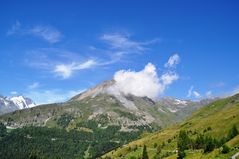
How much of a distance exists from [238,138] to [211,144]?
1471cm

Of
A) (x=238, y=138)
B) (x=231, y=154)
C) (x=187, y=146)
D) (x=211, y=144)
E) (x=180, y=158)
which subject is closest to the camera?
(x=231, y=154)

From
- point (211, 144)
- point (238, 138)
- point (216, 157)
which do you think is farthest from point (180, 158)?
point (216, 157)

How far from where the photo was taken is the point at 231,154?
106m

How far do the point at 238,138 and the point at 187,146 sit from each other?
193 feet

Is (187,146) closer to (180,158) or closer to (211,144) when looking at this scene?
(180,158)

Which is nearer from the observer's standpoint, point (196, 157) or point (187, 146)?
point (196, 157)

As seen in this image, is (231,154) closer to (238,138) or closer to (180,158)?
(238,138)

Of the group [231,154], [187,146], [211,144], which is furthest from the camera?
[187,146]

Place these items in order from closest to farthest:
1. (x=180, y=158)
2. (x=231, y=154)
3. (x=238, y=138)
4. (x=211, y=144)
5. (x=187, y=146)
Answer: (x=231, y=154) < (x=238, y=138) < (x=211, y=144) < (x=180, y=158) < (x=187, y=146)

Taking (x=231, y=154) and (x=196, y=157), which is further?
(x=196, y=157)

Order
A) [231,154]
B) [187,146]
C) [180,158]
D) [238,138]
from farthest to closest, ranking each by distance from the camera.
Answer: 1. [187,146]
2. [180,158]
3. [238,138]
4. [231,154]

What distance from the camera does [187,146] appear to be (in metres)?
187

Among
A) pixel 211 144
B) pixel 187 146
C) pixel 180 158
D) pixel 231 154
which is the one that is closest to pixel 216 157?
pixel 231 154

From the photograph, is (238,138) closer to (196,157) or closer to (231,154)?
(196,157)
